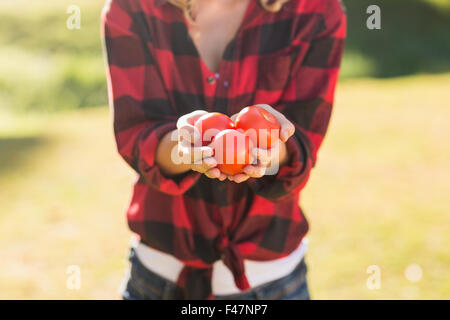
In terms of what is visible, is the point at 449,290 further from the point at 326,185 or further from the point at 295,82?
the point at 295,82

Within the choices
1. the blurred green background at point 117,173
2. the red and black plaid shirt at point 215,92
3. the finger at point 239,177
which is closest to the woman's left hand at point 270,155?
the finger at point 239,177

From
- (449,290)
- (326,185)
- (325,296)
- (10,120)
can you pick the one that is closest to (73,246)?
(325,296)

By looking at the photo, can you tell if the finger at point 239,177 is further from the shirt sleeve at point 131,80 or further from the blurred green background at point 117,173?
the blurred green background at point 117,173

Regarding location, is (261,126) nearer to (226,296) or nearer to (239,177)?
(239,177)

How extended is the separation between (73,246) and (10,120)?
3.30m

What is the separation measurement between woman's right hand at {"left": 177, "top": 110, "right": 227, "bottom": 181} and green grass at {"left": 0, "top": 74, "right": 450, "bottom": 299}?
198 centimetres

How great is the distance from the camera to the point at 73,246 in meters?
3.63

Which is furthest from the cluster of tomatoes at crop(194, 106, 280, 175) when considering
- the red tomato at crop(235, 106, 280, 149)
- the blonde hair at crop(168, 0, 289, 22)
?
the blonde hair at crop(168, 0, 289, 22)

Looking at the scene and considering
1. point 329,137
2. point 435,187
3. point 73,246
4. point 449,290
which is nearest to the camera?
point 449,290

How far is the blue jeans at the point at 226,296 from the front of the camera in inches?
63.7

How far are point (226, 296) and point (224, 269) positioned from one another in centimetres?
8

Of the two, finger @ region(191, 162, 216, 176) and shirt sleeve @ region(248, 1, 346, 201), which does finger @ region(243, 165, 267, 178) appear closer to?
finger @ region(191, 162, 216, 176)

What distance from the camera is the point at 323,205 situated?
4102 mm

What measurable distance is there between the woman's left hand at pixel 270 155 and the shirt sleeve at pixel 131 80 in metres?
0.25
